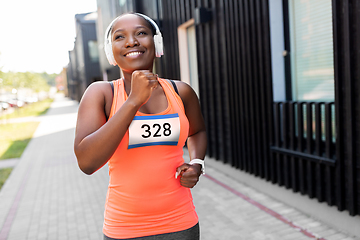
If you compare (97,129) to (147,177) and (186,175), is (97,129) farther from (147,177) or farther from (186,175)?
(186,175)

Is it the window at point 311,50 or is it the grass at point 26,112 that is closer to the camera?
the window at point 311,50

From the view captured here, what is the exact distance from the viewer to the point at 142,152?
1.46 meters

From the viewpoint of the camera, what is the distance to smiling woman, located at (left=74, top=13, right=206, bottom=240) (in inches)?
56.1

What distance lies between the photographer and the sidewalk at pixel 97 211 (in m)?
3.87

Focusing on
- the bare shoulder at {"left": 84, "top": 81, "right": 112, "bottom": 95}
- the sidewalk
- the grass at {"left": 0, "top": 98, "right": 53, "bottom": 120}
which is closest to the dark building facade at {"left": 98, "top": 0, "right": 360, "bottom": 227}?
the sidewalk

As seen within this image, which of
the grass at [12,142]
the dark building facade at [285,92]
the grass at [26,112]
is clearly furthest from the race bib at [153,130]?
the grass at [26,112]

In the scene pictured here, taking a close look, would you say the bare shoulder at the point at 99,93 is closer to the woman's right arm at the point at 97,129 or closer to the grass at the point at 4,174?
the woman's right arm at the point at 97,129

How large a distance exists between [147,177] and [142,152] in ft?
0.38

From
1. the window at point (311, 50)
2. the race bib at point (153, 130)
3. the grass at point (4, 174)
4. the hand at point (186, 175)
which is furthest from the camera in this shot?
the grass at point (4, 174)

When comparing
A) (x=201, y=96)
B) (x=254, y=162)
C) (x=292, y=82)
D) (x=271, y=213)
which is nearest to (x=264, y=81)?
(x=292, y=82)

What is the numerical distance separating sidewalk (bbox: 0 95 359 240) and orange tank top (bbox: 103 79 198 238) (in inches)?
98.3

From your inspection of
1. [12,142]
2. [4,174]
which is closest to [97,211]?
[4,174]

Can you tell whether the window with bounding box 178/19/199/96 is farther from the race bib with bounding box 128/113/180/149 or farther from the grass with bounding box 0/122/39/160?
the race bib with bounding box 128/113/180/149

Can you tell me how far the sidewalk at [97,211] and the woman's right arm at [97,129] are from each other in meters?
2.83
